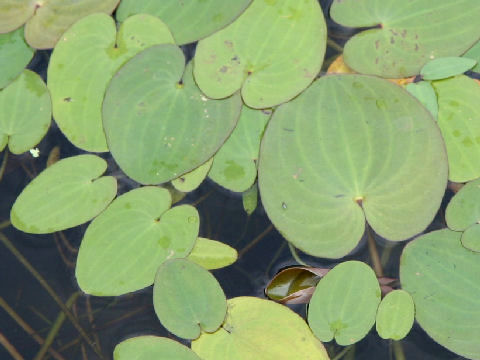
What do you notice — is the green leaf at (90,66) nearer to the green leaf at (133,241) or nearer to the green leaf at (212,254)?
the green leaf at (133,241)

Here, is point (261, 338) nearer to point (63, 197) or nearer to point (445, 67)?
point (63, 197)

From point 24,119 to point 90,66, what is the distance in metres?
0.24

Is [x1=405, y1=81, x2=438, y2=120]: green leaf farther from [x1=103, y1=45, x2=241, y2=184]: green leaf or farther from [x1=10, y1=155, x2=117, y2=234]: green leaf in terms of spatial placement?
[x1=10, y1=155, x2=117, y2=234]: green leaf

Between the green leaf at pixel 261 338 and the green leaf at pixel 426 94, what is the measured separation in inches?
25.0

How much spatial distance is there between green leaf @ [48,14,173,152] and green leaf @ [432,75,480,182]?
2.46ft

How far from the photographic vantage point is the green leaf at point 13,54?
1530 millimetres

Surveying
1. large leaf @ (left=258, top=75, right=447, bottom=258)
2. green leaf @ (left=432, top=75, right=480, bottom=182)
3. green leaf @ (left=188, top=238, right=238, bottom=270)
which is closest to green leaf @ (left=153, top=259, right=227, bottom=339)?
green leaf @ (left=188, top=238, right=238, bottom=270)

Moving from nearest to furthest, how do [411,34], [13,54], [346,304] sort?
[346,304], [411,34], [13,54]

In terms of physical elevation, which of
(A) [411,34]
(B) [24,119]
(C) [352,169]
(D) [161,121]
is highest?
(B) [24,119]

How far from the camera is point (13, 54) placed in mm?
1547

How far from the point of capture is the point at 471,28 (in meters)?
1.44

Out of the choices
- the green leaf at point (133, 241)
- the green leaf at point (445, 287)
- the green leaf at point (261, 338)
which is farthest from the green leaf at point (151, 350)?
the green leaf at point (445, 287)

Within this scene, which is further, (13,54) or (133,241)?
(13,54)

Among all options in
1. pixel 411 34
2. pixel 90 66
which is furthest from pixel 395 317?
pixel 90 66
